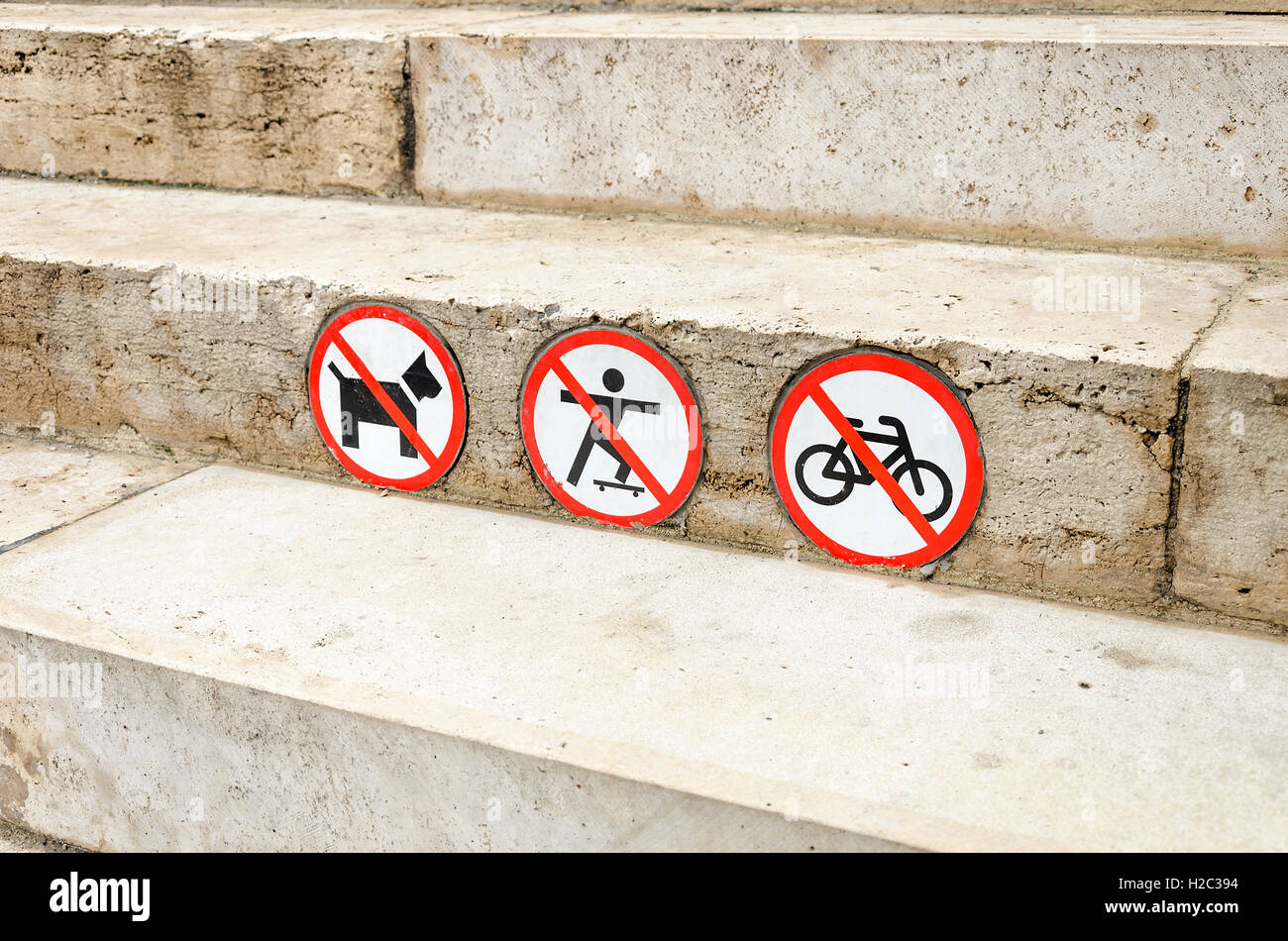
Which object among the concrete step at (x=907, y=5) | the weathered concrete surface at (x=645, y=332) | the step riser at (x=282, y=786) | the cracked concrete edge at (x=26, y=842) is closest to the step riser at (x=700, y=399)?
the weathered concrete surface at (x=645, y=332)

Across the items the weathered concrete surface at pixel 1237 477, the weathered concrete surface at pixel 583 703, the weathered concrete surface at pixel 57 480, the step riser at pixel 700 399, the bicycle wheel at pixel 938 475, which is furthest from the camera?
the weathered concrete surface at pixel 57 480


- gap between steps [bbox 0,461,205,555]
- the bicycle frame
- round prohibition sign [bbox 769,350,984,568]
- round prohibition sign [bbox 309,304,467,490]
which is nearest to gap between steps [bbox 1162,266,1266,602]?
round prohibition sign [bbox 769,350,984,568]

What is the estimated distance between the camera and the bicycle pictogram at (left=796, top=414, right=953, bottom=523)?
225 centimetres

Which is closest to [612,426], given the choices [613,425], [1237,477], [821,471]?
[613,425]

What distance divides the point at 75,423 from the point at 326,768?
155cm

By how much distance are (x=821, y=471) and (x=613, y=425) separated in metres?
0.43

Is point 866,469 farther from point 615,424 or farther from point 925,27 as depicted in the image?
point 925,27

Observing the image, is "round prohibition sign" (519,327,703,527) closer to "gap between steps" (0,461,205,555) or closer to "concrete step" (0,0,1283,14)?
"gap between steps" (0,461,205,555)

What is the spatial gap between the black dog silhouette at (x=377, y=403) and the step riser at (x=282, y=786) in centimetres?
78

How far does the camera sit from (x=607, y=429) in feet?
8.13

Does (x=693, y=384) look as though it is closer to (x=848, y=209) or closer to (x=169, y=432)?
(x=848, y=209)

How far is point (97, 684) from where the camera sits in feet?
7.18

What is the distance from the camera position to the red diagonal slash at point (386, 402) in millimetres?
Answer: 2695

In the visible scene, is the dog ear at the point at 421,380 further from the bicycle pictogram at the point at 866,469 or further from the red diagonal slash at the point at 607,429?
the bicycle pictogram at the point at 866,469
